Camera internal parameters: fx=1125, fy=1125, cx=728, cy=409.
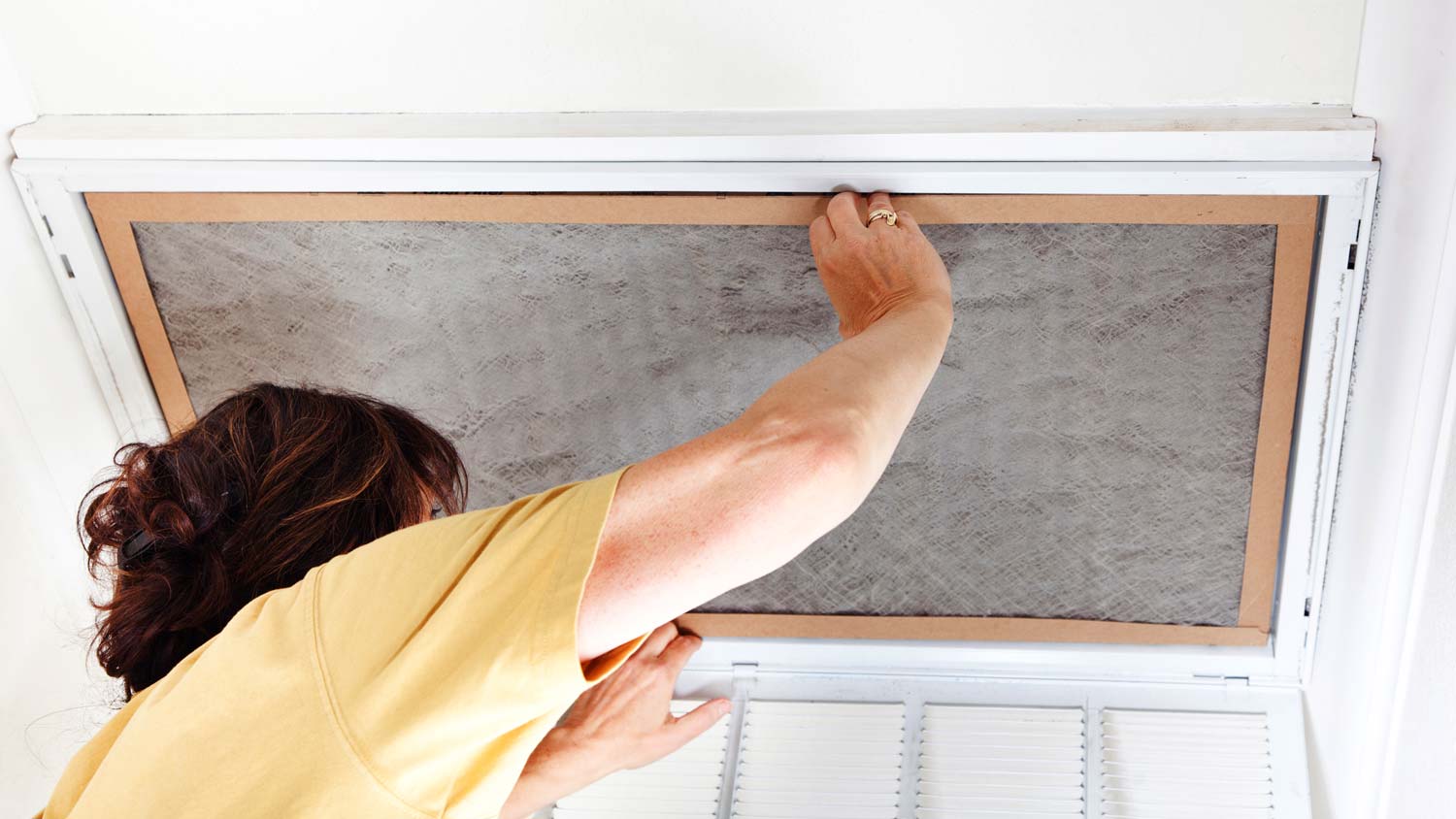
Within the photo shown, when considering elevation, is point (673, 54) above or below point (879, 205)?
above

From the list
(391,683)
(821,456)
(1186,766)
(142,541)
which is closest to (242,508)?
(142,541)

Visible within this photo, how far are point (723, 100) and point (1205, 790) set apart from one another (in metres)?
0.82

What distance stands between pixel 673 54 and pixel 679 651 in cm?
66

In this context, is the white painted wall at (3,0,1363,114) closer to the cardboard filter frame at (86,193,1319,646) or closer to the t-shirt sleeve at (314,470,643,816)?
the cardboard filter frame at (86,193,1319,646)

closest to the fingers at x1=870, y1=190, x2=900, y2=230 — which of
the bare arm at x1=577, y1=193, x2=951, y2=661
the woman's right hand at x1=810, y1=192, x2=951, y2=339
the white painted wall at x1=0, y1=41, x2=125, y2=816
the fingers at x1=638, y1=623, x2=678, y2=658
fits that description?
the woman's right hand at x1=810, y1=192, x2=951, y2=339

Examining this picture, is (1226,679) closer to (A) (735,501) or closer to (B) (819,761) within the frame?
(B) (819,761)

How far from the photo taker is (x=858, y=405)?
2.34 ft

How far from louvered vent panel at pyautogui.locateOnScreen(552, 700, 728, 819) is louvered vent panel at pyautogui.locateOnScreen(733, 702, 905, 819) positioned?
0.03 metres

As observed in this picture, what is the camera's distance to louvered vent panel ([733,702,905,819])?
3.82ft

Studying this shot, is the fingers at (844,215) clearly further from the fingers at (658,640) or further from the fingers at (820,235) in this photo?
the fingers at (658,640)

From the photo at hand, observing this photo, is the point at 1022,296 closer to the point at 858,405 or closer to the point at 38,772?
the point at 858,405

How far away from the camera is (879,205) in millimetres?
960

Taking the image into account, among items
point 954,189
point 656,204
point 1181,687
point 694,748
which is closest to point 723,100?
point 656,204

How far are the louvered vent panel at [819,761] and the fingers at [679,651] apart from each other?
0.09 m
